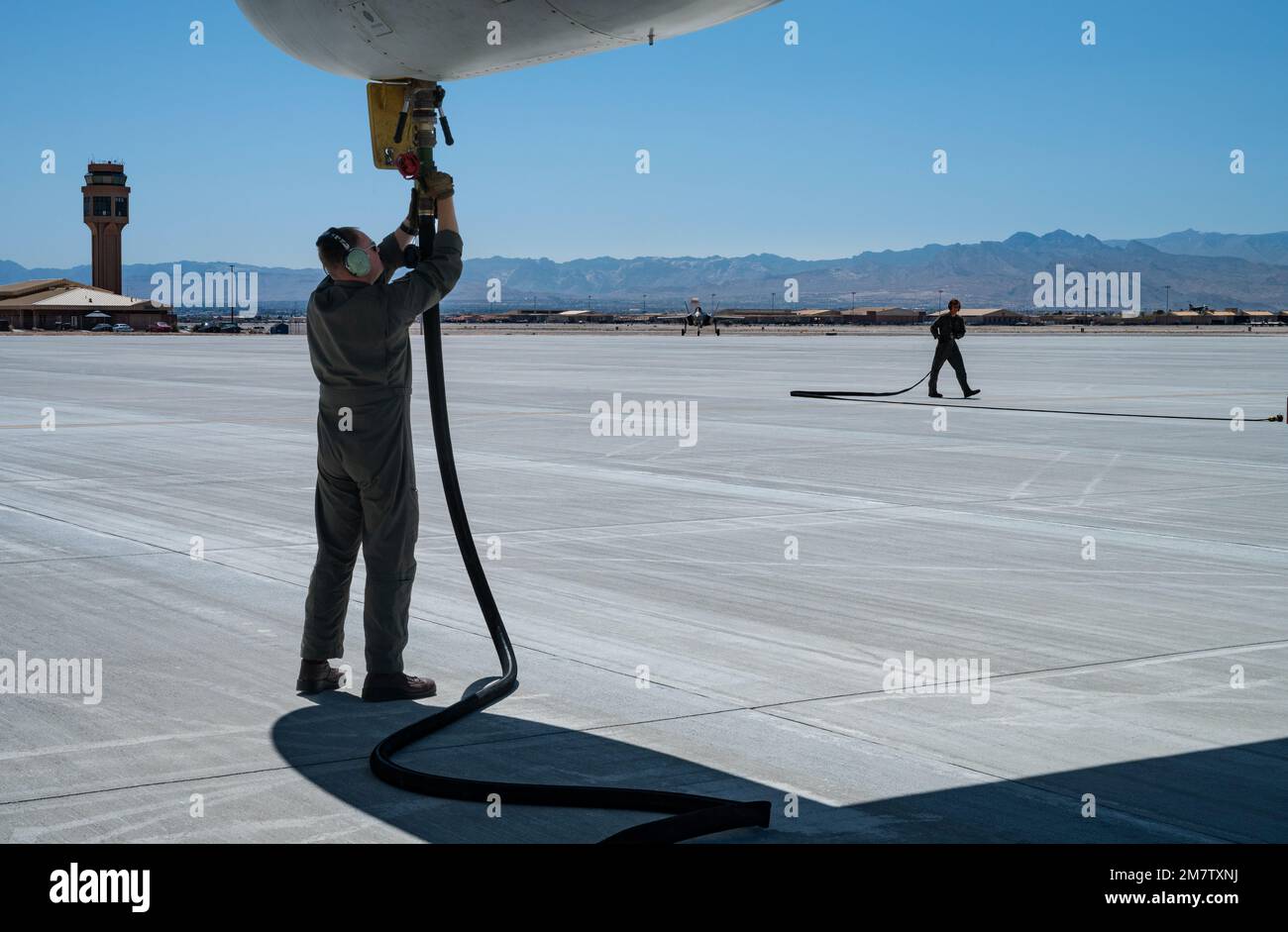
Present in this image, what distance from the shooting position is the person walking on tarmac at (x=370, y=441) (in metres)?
6.59

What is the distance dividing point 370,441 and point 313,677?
1.20 metres

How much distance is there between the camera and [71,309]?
181 meters

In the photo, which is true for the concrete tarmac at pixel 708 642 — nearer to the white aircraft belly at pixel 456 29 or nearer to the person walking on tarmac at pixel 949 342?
the white aircraft belly at pixel 456 29

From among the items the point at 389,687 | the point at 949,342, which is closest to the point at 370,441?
the point at 389,687

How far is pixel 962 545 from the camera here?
11.1 metres

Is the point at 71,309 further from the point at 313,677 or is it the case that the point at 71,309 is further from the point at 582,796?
the point at 582,796

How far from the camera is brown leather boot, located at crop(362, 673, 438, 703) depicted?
6.75 metres

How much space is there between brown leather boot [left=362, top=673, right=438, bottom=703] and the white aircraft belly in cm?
288

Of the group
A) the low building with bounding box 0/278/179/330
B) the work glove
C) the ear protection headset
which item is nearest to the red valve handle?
the work glove

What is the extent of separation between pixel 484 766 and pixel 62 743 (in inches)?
71.2

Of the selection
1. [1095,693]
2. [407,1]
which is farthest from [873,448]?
[407,1]

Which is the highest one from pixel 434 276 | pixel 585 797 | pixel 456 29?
pixel 456 29

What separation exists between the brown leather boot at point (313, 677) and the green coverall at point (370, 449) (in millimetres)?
50
